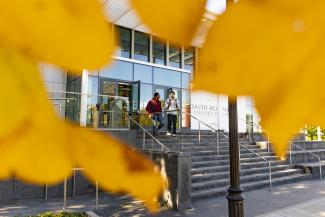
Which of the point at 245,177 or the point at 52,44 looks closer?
the point at 52,44

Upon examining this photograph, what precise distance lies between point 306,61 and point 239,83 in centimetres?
5

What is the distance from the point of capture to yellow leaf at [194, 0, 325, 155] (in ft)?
0.70

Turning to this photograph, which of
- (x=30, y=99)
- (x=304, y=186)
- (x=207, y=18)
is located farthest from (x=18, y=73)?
(x=304, y=186)

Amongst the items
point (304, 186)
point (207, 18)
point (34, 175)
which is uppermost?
point (207, 18)

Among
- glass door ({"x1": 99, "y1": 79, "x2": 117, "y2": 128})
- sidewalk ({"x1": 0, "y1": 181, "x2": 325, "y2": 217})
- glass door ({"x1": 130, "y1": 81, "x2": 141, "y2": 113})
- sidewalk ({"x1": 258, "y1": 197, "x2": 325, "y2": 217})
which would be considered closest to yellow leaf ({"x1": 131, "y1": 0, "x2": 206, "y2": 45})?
glass door ({"x1": 99, "y1": 79, "x2": 117, "y2": 128})

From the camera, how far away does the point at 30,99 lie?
209mm

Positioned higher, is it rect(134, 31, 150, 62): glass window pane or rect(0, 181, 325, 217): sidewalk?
rect(134, 31, 150, 62): glass window pane

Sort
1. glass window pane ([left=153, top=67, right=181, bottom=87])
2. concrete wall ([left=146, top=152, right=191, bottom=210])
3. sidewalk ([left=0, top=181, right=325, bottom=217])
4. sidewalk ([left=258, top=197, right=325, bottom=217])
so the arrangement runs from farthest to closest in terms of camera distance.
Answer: concrete wall ([left=146, top=152, right=191, bottom=210]) → sidewalk ([left=0, top=181, right=325, bottom=217]) → sidewalk ([left=258, top=197, right=325, bottom=217]) → glass window pane ([left=153, top=67, right=181, bottom=87])

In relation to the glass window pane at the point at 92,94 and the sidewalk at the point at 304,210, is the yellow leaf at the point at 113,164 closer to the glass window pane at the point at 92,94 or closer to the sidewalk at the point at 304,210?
the glass window pane at the point at 92,94

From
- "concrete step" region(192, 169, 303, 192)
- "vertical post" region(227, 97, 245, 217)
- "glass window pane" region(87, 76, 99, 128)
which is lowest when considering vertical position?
"concrete step" region(192, 169, 303, 192)

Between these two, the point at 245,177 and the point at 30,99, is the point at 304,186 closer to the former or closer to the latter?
the point at 245,177

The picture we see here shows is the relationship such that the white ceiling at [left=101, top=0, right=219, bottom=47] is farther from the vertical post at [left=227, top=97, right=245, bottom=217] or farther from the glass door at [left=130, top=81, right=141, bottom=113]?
the vertical post at [left=227, top=97, right=245, bottom=217]

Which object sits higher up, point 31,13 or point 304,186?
point 31,13

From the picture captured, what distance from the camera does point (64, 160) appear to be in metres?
0.21
